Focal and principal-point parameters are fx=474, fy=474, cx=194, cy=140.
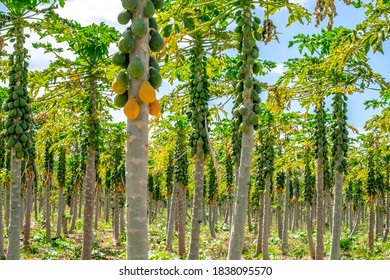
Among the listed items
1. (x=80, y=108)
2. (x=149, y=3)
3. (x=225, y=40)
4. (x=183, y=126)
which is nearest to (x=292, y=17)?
(x=225, y=40)

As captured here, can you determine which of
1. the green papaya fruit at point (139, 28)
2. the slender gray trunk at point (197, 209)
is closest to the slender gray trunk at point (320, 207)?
the slender gray trunk at point (197, 209)

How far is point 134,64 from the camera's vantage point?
3.92 m

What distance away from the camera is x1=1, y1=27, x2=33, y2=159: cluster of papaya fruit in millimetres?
11000

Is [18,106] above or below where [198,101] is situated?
below

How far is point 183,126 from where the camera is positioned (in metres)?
19.2

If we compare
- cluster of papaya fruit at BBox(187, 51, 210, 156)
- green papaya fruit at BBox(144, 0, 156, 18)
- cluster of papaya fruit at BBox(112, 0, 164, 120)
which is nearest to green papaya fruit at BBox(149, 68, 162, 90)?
cluster of papaya fruit at BBox(112, 0, 164, 120)

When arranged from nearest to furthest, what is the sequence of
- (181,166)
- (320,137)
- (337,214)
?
1. (337,214)
2. (320,137)
3. (181,166)

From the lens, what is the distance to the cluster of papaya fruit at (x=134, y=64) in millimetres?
3908

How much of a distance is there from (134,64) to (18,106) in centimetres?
809

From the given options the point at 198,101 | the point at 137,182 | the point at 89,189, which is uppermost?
the point at 198,101

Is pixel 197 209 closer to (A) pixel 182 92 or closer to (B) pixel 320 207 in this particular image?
(A) pixel 182 92

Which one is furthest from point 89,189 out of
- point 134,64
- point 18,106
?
point 134,64

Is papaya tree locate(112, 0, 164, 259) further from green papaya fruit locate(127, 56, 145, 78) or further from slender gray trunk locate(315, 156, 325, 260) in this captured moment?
slender gray trunk locate(315, 156, 325, 260)

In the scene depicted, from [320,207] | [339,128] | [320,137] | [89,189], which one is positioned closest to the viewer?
[89,189]
